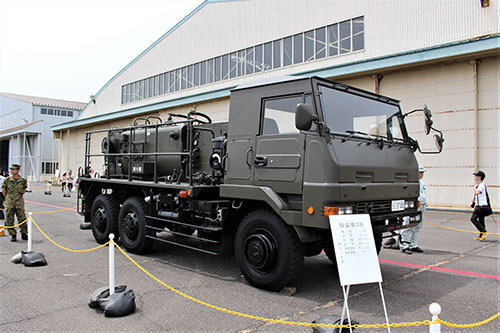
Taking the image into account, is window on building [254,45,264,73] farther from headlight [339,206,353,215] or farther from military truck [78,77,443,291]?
headlight [339,206,353,215]

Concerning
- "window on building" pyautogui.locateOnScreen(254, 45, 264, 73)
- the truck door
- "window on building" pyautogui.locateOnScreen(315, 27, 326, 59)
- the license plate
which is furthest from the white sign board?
"window on building" pyautogui.locateOnScreen(254, 45, 264, 73)

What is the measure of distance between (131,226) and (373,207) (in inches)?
190

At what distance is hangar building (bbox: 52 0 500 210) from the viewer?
47.4ft

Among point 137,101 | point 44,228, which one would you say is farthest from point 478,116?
point 137,101

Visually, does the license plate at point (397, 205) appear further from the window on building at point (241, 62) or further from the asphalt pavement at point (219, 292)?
the window on building at point (241, 62)

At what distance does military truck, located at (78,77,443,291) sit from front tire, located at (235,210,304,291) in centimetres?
1

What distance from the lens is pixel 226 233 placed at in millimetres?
6000

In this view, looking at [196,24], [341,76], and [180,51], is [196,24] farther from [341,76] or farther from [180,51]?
[341,76]

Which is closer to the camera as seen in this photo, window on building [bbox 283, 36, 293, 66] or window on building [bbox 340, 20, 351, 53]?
window on building [bbox 340, 20, 351, 53]

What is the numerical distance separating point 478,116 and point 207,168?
12.2 meters

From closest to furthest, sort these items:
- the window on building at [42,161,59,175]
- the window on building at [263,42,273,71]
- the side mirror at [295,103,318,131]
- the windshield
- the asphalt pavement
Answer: the asphalt pavement, the side mirror at [295,103,318,131], the windshield, the window on building at [263,42,273,71], the window on building at [42,161,59,175]

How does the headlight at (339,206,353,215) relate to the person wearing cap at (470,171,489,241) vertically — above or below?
above

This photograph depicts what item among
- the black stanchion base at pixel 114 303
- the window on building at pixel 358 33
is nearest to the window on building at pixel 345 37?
the window on building at pixel 358 33

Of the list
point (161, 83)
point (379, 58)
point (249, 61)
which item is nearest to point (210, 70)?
point (249, 61)
